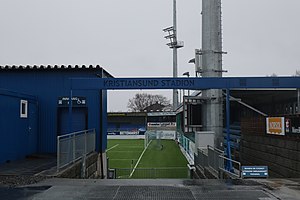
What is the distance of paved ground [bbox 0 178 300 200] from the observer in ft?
Answer: 27.3

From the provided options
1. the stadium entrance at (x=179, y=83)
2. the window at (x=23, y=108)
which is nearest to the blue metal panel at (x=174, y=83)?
the stadium entrance at (x=179, y=83)

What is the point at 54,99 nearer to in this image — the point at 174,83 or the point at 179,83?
the point at 174,83

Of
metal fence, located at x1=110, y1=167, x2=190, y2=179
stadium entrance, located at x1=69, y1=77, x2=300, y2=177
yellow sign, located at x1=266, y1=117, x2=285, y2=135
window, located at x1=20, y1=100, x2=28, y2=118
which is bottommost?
metal fence, located at x1=110, y1=167, x2=190, y2=179

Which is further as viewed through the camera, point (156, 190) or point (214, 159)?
point (214, 159)

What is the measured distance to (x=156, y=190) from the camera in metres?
9.22

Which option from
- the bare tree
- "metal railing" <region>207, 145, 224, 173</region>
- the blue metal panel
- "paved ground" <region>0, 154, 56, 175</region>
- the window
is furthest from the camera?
the bare tree

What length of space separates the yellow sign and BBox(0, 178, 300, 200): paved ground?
8.88ft

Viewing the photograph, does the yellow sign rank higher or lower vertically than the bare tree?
lower

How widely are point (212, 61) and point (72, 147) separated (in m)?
9.68

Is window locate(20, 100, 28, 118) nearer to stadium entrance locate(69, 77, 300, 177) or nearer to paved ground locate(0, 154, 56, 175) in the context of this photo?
paved ground locate(0, 154, 56, 175)

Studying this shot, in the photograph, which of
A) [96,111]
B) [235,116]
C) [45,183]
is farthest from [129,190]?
[235,116]

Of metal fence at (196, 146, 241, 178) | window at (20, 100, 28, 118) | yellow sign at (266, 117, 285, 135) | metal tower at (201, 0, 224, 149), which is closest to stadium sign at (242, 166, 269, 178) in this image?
metal fence at (196, 146, 241, 178)

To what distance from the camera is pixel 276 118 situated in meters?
13.3

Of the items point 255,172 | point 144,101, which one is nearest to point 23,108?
point 255,172
